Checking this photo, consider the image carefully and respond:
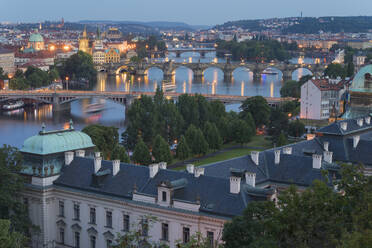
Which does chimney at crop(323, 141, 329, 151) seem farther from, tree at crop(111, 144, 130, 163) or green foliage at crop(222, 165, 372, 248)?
green foliage at crop(222, 165, 372, 248)

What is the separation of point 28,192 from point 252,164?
34.3ft

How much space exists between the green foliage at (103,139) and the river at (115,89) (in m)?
16.1

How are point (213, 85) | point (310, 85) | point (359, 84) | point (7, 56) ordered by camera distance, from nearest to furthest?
point (359, 84) < point (310, 85) < point (213, 85) < point (7, 56)

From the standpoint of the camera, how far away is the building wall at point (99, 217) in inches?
1076

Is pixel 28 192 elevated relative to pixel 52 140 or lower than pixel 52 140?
lower

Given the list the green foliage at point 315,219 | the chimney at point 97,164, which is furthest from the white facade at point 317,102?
the green foliage at point 315,219

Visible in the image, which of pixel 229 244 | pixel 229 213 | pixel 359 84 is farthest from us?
pixel 359 84

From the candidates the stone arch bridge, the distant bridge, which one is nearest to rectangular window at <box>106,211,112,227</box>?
the distant bridge

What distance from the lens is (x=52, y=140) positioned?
32.8 meters

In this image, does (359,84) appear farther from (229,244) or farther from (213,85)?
(213,85)

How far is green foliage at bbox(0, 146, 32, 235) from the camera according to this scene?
2983cm

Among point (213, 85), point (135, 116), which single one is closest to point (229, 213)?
point (135, 116)

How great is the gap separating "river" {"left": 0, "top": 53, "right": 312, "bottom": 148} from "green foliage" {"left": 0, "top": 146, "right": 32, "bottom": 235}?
36071 millimetres

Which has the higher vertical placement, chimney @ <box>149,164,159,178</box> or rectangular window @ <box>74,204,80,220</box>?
chimney @ <box>149,164,159,178</box>
